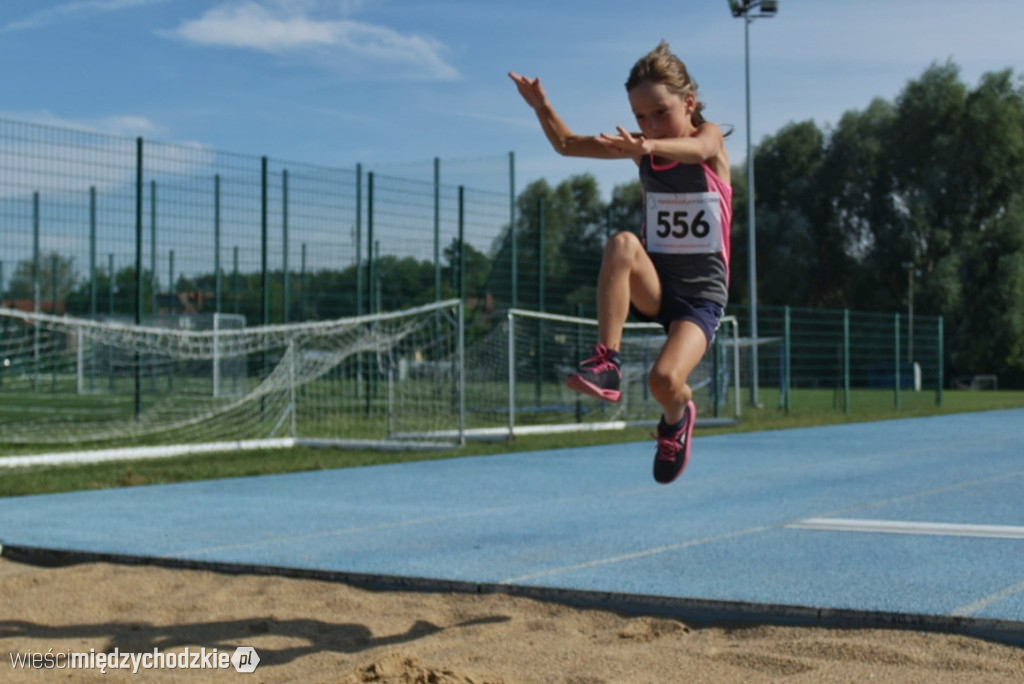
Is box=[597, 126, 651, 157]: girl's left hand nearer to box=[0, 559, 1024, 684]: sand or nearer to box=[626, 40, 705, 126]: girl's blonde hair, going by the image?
box=[626, 40, 705, 126]: girl's blonde hair

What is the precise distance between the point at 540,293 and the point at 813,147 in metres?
30.9

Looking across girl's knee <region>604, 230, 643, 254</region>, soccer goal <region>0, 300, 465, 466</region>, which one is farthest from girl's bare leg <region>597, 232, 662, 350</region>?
soccer goal <region>0, 300, 465, 466</region>

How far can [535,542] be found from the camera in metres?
7.57

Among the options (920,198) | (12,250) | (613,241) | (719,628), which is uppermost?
(920,198)

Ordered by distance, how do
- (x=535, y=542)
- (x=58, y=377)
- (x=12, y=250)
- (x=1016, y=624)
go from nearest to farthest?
(x=1016, y=624)
(x=535, y=542)
(x=12, y=250)
(x=58, y=377)

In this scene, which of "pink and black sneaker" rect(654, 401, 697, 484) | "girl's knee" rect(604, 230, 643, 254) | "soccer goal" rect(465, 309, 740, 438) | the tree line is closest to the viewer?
"girl's knee" rect(604, 230, 643, 254)

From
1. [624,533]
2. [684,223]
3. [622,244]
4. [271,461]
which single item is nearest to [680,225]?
[684,223]

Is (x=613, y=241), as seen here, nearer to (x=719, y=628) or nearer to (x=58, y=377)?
(x=719, y=628)

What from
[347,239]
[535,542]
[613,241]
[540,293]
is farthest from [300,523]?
[540,293]

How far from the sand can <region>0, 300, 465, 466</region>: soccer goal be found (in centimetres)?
692

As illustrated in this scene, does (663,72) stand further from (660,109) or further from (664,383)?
(664,383)

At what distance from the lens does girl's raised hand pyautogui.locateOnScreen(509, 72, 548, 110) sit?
465 cm

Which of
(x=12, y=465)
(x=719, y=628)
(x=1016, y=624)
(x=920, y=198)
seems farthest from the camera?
(x=920, y=198)

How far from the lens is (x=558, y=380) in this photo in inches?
857
